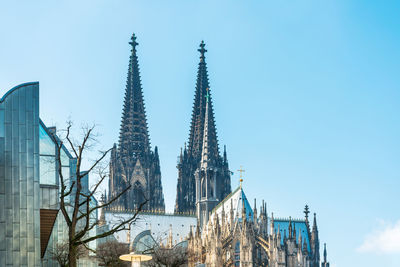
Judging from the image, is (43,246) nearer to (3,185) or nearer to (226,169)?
(3,185)

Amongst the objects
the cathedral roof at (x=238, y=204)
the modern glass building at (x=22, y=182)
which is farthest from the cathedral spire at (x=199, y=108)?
the modern glass building at (x=22, y=182)

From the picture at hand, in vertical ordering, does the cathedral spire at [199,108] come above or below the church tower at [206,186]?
above

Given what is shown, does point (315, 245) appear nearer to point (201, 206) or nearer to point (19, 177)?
point (201, 206)

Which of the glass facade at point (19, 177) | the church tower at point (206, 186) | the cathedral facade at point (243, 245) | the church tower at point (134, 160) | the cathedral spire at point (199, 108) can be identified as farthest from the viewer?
the cathedral spire at point (199, 108)

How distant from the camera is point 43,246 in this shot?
44.7m

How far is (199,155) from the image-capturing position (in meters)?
115

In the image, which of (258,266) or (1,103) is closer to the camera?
(1,103)

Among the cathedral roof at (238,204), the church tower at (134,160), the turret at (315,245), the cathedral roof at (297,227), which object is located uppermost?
the church tower at (134,160)

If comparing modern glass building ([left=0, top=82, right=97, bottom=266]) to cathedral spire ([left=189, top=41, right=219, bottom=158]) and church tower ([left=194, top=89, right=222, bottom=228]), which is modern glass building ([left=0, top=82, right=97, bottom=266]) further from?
cathedral spire ([left=189, top=41, right=219, bottom=158])

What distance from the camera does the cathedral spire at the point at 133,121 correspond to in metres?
112

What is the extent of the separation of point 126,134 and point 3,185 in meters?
73.8

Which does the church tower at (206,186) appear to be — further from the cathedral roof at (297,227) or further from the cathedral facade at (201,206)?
the cathedral roof at (297,227)

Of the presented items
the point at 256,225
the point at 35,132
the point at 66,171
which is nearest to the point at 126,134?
the point at 256,225

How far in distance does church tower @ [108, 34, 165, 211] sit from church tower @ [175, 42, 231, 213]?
3.89 metres
